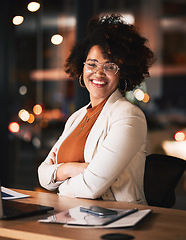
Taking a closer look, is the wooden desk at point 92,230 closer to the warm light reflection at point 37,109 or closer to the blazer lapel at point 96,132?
Result: the blazer lapel at point 96,132

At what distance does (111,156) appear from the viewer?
2.18m

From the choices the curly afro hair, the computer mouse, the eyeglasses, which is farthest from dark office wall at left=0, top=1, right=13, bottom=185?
the computer mouse

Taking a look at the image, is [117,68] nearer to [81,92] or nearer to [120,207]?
[120,207]

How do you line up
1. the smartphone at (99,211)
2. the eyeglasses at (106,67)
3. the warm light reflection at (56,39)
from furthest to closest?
the warm light reflection at (56,39)
the eyeglasses at (106,67)
the smartphone at (99,211)

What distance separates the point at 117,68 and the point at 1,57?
2731mm

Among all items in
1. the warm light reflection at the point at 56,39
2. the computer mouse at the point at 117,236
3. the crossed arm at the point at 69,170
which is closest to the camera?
the computer mouse at the point at 117,236

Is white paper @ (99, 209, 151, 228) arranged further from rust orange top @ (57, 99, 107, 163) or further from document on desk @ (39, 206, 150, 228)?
rust orange top @ (57, 99, 107, 163)

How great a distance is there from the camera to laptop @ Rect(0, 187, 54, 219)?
170 cm

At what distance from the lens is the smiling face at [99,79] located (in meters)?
2.53

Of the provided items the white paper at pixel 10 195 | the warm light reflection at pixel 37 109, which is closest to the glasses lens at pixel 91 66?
the white paper at pixel 10 195

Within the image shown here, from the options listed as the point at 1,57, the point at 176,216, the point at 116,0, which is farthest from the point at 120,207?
the point at 1,57

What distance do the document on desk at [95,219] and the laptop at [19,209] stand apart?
0.34 ft

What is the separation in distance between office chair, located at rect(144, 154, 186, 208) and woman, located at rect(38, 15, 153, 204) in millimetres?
139

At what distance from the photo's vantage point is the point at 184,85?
4.25 meters
